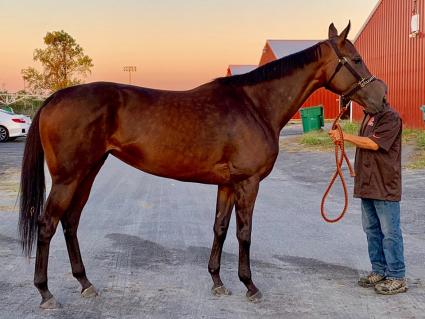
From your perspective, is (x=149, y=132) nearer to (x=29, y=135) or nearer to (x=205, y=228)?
(x=29, y=135)

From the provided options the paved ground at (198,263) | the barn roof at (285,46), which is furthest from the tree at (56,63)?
the paved ground at (198,263)

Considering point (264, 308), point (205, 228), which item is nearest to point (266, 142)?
point (264, 308)

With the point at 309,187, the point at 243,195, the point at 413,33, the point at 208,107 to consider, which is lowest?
the point at 309,187

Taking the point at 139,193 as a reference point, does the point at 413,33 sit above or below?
above

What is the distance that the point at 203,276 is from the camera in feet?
16.4

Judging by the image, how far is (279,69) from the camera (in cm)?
468

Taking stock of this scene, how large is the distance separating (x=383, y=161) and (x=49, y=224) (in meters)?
2.81

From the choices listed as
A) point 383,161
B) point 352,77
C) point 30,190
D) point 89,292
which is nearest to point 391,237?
point 383,161

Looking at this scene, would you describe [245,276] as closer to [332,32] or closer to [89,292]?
[89,292]

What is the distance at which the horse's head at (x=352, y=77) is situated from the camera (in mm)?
4520

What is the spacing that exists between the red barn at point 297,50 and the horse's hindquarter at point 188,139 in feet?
118

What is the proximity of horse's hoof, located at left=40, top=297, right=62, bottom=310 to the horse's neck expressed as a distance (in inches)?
88.9

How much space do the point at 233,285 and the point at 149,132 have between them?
1.57 m

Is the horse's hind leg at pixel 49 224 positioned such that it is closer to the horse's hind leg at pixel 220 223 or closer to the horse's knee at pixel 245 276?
the horse's hind leg at pixel 220 223
